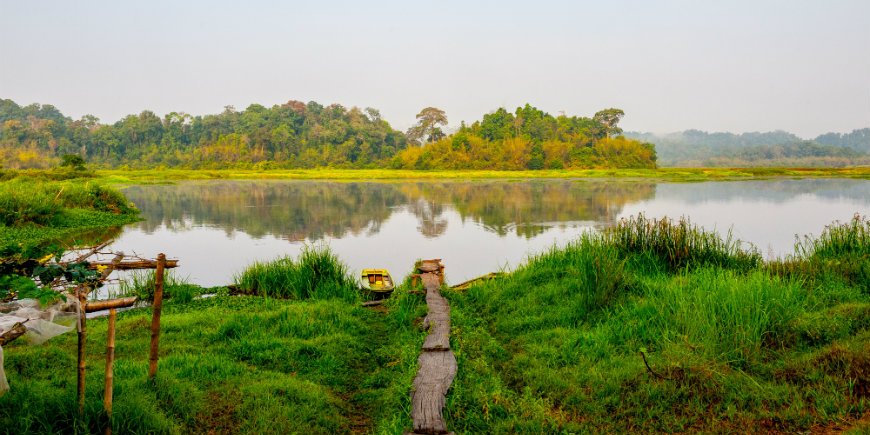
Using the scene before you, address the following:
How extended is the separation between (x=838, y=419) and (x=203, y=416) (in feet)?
13.4

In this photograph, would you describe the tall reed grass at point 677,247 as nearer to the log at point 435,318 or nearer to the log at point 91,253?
the log at point 435,318

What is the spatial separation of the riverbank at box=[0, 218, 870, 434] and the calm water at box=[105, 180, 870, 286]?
306cm

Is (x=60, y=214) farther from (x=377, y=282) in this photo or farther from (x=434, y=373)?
(x=434, y=373)

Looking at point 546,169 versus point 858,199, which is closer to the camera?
point 858,199

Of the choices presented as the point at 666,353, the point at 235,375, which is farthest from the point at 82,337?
the point at 666,353

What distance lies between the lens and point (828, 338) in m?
4.47

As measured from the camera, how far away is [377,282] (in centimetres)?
791

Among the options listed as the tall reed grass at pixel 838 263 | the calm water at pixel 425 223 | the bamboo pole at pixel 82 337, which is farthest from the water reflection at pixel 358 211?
the bamboo pole at pixel 82 337

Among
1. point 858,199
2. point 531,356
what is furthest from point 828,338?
point 858,199

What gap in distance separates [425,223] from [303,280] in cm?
930

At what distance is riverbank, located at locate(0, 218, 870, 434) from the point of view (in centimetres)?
364

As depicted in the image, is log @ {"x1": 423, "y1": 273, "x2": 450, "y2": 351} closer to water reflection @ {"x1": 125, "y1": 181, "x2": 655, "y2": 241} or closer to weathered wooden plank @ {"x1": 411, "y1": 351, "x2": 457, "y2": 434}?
weathered wooden plank @ {"x1": 411, "y1": 351, "x2": 457, "y2": 434}

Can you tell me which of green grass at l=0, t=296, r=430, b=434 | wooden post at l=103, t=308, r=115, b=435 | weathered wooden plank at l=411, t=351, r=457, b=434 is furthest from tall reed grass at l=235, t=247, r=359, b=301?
wooden post at l=103, t=308, r=115, b=435

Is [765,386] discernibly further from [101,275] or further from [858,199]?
[858,199]
